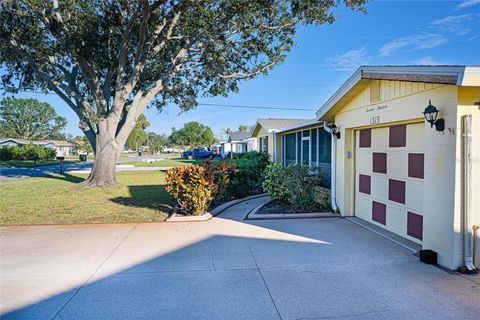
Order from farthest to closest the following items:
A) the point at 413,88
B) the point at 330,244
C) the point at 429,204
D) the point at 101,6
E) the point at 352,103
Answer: the point at 101,6
the point at 352,103
the point at 330,244
the point at 413,88
the point at 429,204

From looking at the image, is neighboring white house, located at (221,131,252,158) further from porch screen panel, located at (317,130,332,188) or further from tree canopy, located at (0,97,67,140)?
tree canopy, located at (0,97,67,140)

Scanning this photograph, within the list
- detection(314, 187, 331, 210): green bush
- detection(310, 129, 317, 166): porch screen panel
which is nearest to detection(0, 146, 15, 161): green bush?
detection(310, 129, 317, 166): porch screen panel

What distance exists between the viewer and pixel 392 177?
6012mm

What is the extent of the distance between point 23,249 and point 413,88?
290 inches

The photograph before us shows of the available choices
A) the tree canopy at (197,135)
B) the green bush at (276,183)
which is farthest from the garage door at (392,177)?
the tree canopy at (197,135)

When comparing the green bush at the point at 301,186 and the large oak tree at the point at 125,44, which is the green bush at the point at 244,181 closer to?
the green bush at the point at 301,186

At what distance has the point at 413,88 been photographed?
16.5 ft

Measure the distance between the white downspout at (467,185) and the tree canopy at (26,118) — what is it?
8159 centimetres

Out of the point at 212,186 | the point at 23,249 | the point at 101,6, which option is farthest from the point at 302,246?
the point at 101,6

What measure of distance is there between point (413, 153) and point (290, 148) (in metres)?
8.32

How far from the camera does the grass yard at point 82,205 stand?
7643 millimetres

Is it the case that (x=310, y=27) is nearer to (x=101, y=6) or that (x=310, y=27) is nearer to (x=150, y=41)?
(x=150, y=41)

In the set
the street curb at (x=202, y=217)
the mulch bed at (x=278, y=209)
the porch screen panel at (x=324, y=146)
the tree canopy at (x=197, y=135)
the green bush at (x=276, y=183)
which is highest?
the tree canopy at (x=197, y=135)

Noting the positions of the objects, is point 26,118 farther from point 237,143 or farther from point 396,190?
point 396,190
